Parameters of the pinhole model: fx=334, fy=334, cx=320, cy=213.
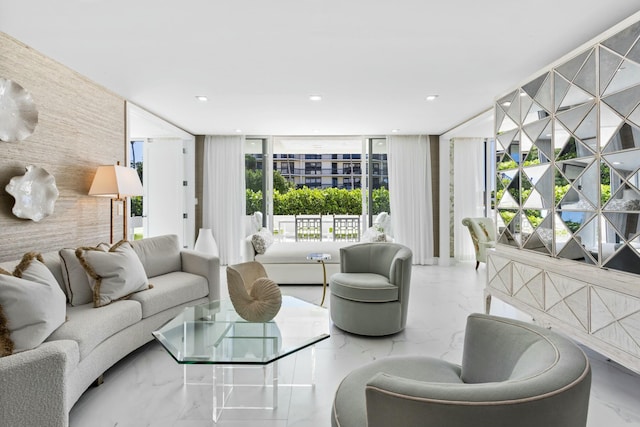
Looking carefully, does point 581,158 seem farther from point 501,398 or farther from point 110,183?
point 110,183

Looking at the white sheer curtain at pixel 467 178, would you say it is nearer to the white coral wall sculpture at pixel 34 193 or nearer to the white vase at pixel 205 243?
the white vase at pixel 205 243

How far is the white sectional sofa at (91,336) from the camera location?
138cm

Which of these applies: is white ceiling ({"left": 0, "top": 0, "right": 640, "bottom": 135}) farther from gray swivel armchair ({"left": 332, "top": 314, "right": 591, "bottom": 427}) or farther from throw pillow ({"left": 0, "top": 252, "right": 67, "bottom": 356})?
gray swivel armchair ({"left": 332, "top": 314, "right": 591, "bottom": 427})

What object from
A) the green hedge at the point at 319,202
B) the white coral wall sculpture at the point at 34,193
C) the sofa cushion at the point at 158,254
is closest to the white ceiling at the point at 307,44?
the white coral wall sculpture at the point at 34,193

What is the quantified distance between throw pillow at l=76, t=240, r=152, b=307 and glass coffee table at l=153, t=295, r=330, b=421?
514 mm

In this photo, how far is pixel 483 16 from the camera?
7.25ft

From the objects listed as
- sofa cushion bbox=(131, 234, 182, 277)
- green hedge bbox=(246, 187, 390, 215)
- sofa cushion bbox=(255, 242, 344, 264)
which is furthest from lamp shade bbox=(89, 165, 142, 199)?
green hedge bbox=(246, 187, 390, 215)

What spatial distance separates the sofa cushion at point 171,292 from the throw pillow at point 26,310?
643 millimetres

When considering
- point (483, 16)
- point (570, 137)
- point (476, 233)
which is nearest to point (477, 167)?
point (476, 233)

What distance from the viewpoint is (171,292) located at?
2.93 meters

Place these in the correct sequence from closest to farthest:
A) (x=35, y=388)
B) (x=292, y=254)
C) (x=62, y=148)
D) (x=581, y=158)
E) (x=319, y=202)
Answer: (x=35, y=388) < (x=581, y=158) < (x=62, y=148) < (x=292, y=254) < (x=319, y=202)

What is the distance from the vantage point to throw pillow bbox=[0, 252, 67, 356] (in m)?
1.75

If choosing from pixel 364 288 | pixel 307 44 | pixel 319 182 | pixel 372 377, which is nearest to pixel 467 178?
pixel 364 288

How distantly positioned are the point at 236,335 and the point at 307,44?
219cm
